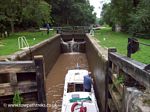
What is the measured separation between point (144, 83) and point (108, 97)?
4.26 meters

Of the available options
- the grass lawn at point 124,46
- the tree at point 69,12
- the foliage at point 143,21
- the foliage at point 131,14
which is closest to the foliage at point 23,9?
the grass lawn at point 124,46

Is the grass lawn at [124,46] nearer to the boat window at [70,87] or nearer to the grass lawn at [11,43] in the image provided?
the boat window at [70,87]

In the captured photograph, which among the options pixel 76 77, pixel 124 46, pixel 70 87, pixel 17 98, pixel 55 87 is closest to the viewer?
pixel 17 98

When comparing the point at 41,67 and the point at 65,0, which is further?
the point at 65,0

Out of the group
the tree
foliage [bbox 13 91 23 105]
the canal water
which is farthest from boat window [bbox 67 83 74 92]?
the tree

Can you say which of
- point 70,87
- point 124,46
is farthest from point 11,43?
point 70,87

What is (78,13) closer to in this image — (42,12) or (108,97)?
(42,12)

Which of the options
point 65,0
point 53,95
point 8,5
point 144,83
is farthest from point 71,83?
point 65,0

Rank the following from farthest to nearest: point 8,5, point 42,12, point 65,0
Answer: point 65,0, point 42,12, point 8,5

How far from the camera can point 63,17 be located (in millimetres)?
56594

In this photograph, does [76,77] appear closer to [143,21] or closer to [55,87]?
[55,87]

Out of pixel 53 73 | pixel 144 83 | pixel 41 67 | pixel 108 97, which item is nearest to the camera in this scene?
pixel 144 83

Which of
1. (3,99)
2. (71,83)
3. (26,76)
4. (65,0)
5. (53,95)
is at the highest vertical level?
(65,0)

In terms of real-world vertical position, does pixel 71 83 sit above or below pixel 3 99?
below
